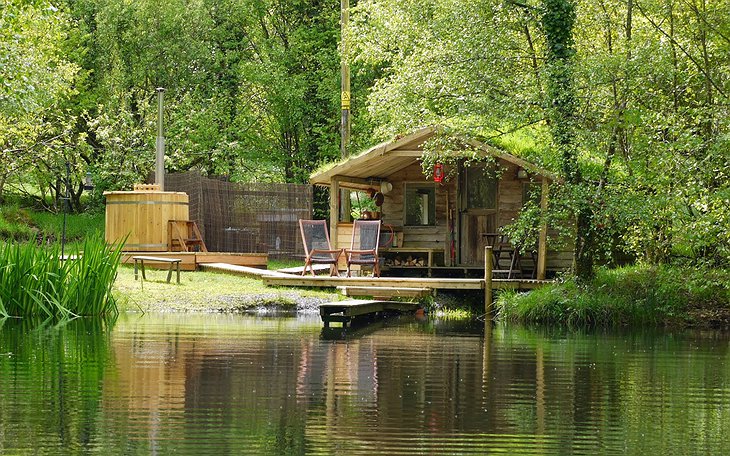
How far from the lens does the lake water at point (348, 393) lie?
7020 millimetres

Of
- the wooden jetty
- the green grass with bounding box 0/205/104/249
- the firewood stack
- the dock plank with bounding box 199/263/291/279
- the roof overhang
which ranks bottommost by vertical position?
the wooden jetty

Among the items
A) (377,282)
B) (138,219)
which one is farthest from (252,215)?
(377,282)

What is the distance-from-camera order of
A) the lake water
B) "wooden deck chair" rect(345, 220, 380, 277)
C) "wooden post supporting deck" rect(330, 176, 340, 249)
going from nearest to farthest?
the lake water, "wooden deck chair" rect(345, 220, 380, 277), "wooden post supporting deck" rect(330, 176, 340, 249)

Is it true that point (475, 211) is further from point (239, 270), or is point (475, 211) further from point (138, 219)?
point (138, 219)

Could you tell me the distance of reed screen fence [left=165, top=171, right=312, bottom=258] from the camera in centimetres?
2778

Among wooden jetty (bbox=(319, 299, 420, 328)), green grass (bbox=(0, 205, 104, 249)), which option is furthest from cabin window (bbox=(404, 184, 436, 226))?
green grass (bbox=(0, 205, 104, 249))

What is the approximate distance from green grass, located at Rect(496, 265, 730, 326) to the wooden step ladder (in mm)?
8092

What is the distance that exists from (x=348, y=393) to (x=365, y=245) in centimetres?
1198

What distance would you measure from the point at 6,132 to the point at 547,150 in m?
12.9

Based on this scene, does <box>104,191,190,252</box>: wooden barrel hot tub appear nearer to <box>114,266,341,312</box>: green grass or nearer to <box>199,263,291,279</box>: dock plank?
<box>199,263,291,279</box>: dock plank

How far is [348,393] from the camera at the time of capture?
9250mm

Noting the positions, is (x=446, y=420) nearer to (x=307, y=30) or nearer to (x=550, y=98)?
(x=550, y=98)

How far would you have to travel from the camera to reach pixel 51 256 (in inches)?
613

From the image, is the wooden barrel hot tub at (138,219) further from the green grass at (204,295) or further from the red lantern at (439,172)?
the red lantern at (439,172)
